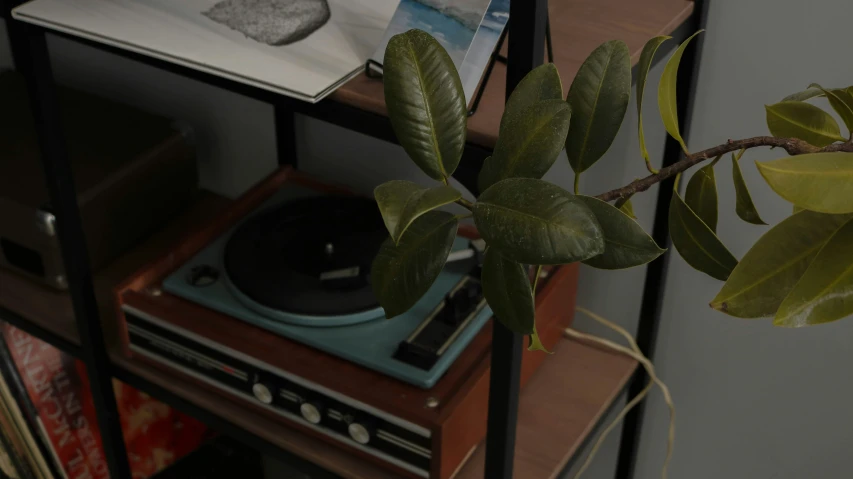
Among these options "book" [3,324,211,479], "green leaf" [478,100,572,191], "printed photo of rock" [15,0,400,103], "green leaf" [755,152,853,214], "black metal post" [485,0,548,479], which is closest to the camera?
"green leaf" [755,152,853,214]

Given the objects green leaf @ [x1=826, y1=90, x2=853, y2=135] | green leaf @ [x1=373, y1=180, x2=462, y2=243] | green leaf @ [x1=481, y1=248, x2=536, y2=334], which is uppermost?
green leaf @ [x1=826, y1=90, x2=853, y2=135]

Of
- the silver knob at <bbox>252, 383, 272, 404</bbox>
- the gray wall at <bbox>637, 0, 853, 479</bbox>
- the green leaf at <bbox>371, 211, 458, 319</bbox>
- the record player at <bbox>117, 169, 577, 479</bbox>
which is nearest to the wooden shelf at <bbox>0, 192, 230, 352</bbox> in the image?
the record player at <bbox>117, 169, 577, 479</bbox>

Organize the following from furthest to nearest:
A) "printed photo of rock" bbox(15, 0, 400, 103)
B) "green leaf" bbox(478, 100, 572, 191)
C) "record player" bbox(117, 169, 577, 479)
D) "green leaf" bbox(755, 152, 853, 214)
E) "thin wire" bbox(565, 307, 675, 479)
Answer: "thin wire" bbox(565, 307, 675, 479) → "record player" bbox(117, 169, 577, 479) → "printed photo of rock" bbox(15, 0, 400, 103) → "green leaf" bbox(478, 100, 572, 191) → "green leaf" bbox(755, 152, 853, 214)

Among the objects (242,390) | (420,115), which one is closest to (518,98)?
(420,115)

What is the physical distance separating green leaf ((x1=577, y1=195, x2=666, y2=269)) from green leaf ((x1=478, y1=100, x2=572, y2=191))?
0.03 meters

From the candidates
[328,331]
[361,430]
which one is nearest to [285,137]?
[328,331]

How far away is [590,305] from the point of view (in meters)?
1.24

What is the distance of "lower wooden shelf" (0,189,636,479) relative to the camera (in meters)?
0.99

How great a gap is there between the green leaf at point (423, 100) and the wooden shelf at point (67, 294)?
78cm

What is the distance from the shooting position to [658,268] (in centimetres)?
108

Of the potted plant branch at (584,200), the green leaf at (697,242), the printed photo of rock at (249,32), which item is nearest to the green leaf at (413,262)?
the potted plant branch at (584,200)

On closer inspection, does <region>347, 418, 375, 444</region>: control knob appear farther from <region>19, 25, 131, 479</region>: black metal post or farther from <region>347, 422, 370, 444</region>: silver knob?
<region>19, 25, 131, 479</region>: black metal post

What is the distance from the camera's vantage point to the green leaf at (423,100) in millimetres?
486

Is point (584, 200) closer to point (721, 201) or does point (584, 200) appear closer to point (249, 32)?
point (249, 32)
